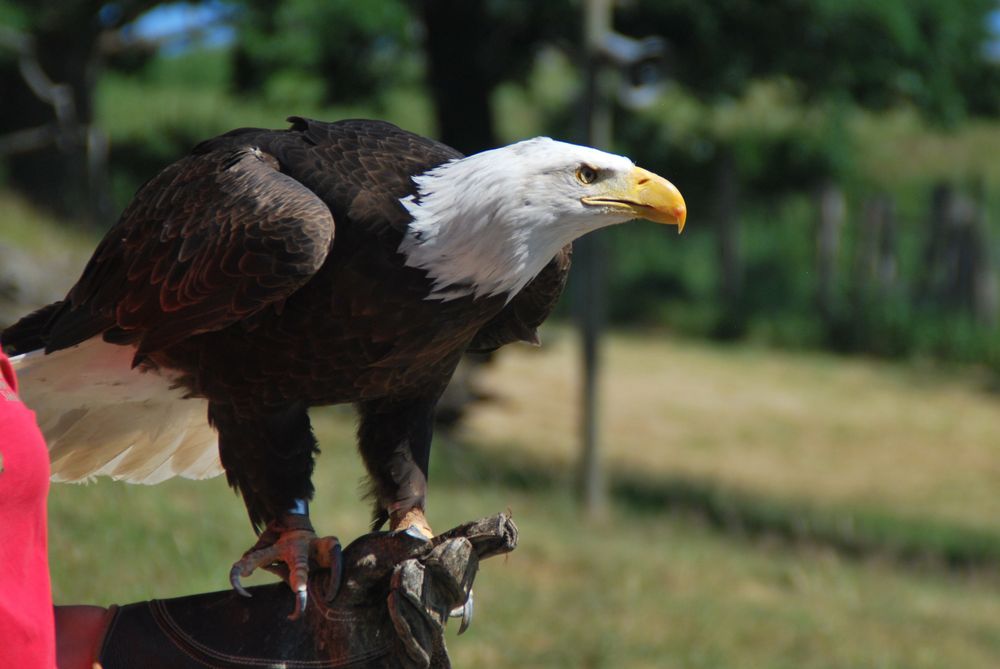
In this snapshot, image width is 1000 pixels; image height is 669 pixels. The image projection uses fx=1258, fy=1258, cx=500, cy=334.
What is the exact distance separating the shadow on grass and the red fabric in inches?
231

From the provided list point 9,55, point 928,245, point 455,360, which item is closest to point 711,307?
point 928,245

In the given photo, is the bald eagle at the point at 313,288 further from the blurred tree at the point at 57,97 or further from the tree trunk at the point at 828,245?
Answer: the tree trunk at the point at 828,245

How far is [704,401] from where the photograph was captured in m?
11.8

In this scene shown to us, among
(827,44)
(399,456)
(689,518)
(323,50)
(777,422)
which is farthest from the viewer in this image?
(777,422)

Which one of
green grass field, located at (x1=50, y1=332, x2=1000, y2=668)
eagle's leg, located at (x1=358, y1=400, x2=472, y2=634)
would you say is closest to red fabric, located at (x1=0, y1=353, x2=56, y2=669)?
eagle's leg, located at (x1=358, y1=400, x2=472, y2=634)

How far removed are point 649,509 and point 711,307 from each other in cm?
714

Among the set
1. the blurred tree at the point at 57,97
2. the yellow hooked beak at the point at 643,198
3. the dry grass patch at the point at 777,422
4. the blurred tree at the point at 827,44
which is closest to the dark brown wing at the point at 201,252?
the yellow hooked beak at the point at 643,198

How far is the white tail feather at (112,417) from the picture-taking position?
10.7 ft

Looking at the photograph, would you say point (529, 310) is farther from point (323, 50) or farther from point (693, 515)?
point (323, 50)

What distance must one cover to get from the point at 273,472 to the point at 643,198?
1062mm

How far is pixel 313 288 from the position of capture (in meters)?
2.76

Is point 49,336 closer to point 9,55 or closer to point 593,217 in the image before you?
point 593,217

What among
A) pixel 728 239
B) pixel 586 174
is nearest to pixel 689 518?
pixel 586 174

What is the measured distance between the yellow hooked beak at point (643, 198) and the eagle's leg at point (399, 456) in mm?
743
